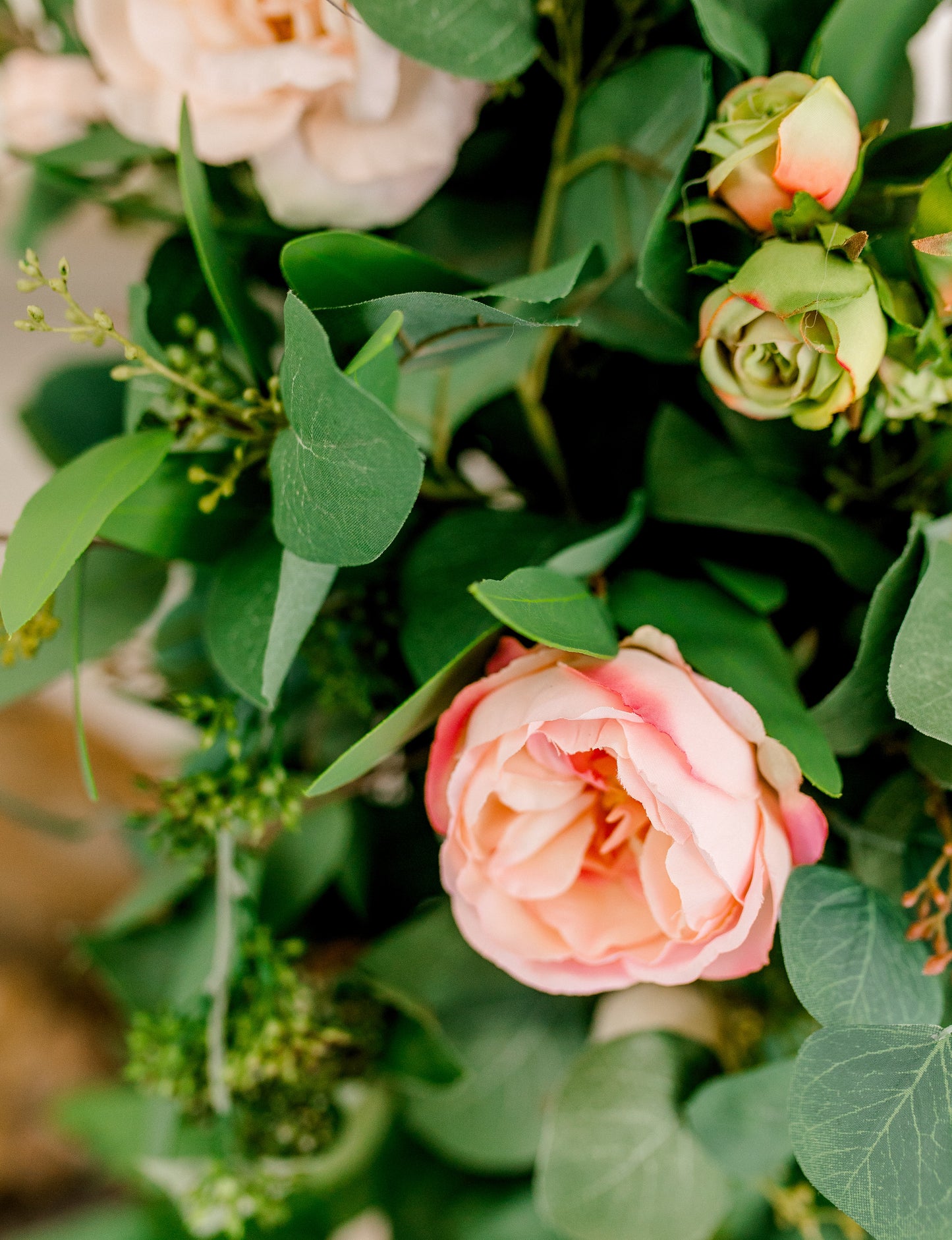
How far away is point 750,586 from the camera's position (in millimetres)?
326

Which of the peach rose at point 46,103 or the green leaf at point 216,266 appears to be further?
the peach rose at point 46,103

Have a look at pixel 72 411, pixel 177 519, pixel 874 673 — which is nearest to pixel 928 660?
pixel 874 673

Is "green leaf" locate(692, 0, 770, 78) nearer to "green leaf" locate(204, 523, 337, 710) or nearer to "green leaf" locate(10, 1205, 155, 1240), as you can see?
"green leaf" locate(204, 523, 337, 710)

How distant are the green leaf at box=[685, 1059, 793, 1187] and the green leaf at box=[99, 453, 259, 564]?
0.31 metres

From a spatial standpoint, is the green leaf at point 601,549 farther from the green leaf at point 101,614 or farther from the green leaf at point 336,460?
the green leaf at point 101,614

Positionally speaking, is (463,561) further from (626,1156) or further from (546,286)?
(626,1156)

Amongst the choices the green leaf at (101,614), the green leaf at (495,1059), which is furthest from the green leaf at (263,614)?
the green leaf at (495,1059)

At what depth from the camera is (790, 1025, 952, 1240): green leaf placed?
0.25m

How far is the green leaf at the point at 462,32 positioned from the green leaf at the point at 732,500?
14 centimetres

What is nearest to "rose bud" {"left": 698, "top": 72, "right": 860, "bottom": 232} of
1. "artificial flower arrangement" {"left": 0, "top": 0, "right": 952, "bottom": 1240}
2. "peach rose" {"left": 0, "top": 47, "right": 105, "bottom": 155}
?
"artificial flower arrangement" {"left": 0, "top": 0, "right": 952, "bottom": 1240}

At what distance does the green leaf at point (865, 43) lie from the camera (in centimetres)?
29

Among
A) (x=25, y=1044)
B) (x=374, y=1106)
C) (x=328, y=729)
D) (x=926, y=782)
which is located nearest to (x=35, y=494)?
(x=328, y=729)

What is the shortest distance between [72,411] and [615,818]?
1.21ft

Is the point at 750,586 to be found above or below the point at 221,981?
above
